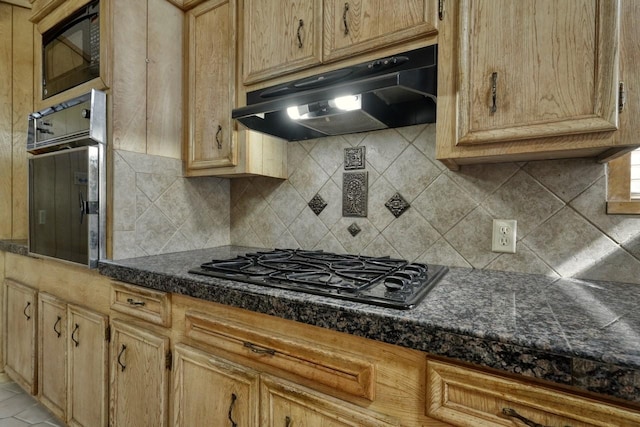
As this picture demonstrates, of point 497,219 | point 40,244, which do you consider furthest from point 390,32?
point 40,244

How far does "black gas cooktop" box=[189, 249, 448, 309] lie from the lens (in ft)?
2.77

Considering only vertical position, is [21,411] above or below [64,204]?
below

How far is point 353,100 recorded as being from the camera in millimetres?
1209

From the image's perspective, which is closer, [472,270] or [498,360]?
[498,360]

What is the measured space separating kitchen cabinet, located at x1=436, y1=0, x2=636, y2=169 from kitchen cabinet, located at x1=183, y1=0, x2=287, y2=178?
3.01 feet

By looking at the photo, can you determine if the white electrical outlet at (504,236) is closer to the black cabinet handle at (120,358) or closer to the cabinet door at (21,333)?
the black cabinet handle at (120,358)

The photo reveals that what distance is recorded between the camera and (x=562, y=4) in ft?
2.77

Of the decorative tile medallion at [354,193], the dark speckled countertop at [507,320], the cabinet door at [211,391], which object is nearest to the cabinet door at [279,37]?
the decorative tile medallion at [354,193]

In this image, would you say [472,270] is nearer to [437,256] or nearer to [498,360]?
[437,256]

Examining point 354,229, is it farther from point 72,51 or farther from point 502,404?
point 72,51

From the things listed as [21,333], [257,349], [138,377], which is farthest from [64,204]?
[257,349]

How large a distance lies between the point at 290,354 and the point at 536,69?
3.39 ft

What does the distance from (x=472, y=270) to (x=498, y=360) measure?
2.28 feet

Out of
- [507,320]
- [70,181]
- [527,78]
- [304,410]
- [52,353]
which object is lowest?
[52,353]
